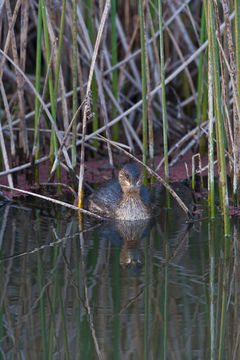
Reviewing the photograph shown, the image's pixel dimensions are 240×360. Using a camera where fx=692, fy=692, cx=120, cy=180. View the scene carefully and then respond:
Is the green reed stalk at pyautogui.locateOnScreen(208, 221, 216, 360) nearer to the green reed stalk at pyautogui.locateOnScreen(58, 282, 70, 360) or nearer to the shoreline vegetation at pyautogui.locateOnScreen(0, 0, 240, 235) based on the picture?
the shoreline vegetation at pyautogui.locateOnScreen(0, 0, 240, 235)

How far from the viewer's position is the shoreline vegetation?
4.32 meters

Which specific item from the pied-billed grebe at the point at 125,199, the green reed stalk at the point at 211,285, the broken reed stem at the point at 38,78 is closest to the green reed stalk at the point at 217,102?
the green reed stalk at the point at 211,285

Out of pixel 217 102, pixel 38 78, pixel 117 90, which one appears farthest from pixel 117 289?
pixel 117 90

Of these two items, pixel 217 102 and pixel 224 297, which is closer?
pixel 224 297

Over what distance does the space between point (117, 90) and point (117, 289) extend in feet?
9.86

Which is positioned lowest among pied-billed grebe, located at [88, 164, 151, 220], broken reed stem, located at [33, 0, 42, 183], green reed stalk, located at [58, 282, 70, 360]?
green reed stalk, located at [58, 282, 70, 360]

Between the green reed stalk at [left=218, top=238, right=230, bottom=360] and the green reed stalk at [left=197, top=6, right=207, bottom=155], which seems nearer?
the green reed stalk at [left=218, top=238, right=230, bottom=360]

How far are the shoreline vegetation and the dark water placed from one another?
1.15ft

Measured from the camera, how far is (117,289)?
11.3ft

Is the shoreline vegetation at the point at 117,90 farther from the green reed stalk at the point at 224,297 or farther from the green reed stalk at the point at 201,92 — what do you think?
the green reed stalk at the point at 224,297

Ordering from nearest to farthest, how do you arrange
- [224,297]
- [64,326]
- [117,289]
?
[64,326] → [224,297] → [117,289]

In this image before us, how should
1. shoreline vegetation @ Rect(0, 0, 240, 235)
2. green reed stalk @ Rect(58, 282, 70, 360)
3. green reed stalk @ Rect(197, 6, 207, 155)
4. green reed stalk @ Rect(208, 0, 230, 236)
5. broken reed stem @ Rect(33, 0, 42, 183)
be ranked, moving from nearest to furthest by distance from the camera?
green reed stalk @ Rect(58, 282, 70, 360) → green reed stalk @ Rect(208, 0, 230, 236) → shoreline vegetation @ Rect(0, 0, 240, 235) → broken reed stem @ Rect(33, 0, 42, 183) → green reed stalk @ Rect(197, 6, 207, 155)

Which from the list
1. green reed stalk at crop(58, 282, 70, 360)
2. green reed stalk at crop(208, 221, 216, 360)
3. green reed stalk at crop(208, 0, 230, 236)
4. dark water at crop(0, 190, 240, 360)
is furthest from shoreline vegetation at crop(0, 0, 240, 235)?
green reed stalk at crop(58, 282, 70, 360)

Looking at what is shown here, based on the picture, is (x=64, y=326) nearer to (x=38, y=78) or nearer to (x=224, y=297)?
(x=224, y=297)
